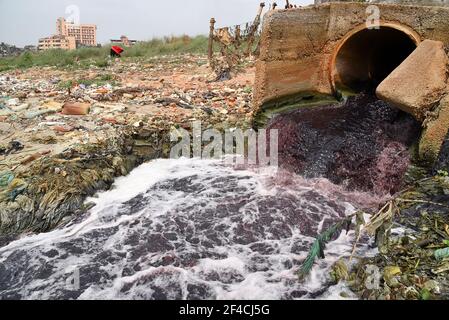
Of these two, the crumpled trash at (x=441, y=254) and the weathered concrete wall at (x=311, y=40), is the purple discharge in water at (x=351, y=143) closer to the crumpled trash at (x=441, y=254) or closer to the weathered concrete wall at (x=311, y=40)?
the weathered concrete wall at (x=311, y=40)

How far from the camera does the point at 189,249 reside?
12.2ft

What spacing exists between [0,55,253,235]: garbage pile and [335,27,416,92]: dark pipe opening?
1.85 m

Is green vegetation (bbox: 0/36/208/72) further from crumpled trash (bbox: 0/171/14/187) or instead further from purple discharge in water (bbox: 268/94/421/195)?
crumpled trash (bbox: 0/171/14/187)

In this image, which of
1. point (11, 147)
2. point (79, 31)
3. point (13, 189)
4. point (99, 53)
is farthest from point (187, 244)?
point (79, 31)

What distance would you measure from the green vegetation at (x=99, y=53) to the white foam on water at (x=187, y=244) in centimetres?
1042

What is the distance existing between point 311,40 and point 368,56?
168 centimetres

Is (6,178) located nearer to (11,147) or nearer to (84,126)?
(11,147)

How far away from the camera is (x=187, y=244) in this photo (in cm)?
379

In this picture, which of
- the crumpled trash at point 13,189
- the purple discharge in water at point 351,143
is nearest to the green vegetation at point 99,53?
the purple discharge in water at point 351,143

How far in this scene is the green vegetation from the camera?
1423cm

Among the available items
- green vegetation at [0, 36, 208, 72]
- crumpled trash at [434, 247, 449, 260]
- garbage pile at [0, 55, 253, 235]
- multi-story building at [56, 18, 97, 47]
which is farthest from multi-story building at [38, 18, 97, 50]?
crumpled trash at [434, 247, 449, 260]
